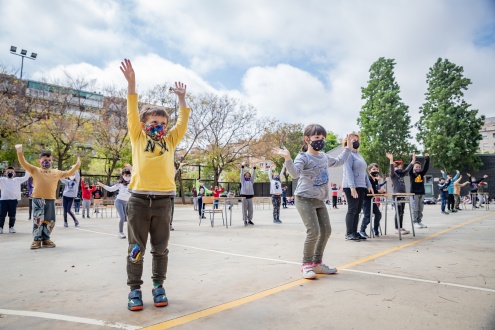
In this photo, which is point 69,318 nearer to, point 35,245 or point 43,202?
point 35,245

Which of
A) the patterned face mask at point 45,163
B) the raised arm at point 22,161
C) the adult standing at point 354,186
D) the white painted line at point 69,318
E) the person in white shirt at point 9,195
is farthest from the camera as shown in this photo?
the person in white shirt at point 9,195

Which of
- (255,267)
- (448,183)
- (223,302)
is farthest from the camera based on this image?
(448,183)

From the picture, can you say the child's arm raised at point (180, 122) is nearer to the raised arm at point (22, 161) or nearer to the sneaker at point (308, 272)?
the sneaker at point (308, 272)

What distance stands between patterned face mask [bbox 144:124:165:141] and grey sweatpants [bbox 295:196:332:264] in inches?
80.8

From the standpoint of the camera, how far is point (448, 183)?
56.0 feet

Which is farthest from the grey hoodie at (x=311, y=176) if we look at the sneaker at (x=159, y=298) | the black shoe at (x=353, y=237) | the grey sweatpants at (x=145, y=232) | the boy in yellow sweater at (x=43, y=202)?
the boy in yellow sweater at (x=43, y=202)

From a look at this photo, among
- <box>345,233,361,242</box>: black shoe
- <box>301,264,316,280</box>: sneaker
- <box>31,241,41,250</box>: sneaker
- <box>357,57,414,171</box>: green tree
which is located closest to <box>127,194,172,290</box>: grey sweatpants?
<box>301,264,316,280</box>: sneaker

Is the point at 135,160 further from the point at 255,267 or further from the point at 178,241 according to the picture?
the point at 178,241

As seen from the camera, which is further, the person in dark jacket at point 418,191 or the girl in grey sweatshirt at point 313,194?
the person in dark jacket at point 418,191

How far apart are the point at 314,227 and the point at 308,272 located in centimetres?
57

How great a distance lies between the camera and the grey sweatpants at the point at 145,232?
326 centimetres

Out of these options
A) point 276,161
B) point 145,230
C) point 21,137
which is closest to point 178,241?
point 145,230

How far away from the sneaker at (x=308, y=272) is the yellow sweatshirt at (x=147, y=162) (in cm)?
189

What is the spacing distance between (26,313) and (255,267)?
267 centimetres
